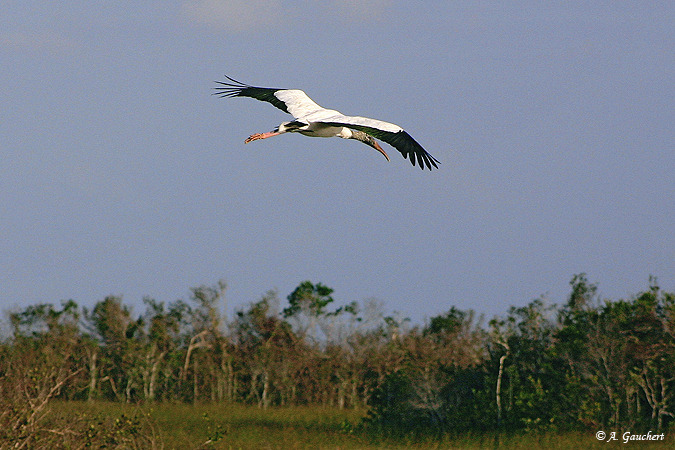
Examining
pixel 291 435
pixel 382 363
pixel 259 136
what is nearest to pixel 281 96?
pixel 259 136

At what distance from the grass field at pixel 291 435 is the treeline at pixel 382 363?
20.1 inches

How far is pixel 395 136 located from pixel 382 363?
14.4 meters

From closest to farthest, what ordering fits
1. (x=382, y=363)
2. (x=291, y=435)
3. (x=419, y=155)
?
1. (x=419, y=155)
2. (x=291, y=435)
3. (x=382, y=363)

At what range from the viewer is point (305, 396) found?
73.5ft

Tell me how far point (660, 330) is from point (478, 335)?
324 inches

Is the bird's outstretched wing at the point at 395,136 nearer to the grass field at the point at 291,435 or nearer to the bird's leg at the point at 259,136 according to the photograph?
the bird's leg at the point at 259,136

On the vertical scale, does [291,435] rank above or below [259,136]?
below

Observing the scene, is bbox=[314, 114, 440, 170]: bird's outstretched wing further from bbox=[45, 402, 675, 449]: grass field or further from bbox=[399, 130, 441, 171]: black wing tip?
bbox=[45, 402, 675, 449]: grass field

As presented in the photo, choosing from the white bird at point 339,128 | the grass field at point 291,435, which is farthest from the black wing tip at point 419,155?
the grass field at point 291,435

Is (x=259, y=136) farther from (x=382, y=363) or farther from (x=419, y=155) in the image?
(x=382, y=363)

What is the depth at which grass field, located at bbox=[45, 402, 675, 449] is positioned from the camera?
11.8 metres

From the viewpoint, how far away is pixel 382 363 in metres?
21.0

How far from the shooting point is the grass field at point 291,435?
1184cm

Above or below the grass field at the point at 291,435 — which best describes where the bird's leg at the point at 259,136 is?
above
